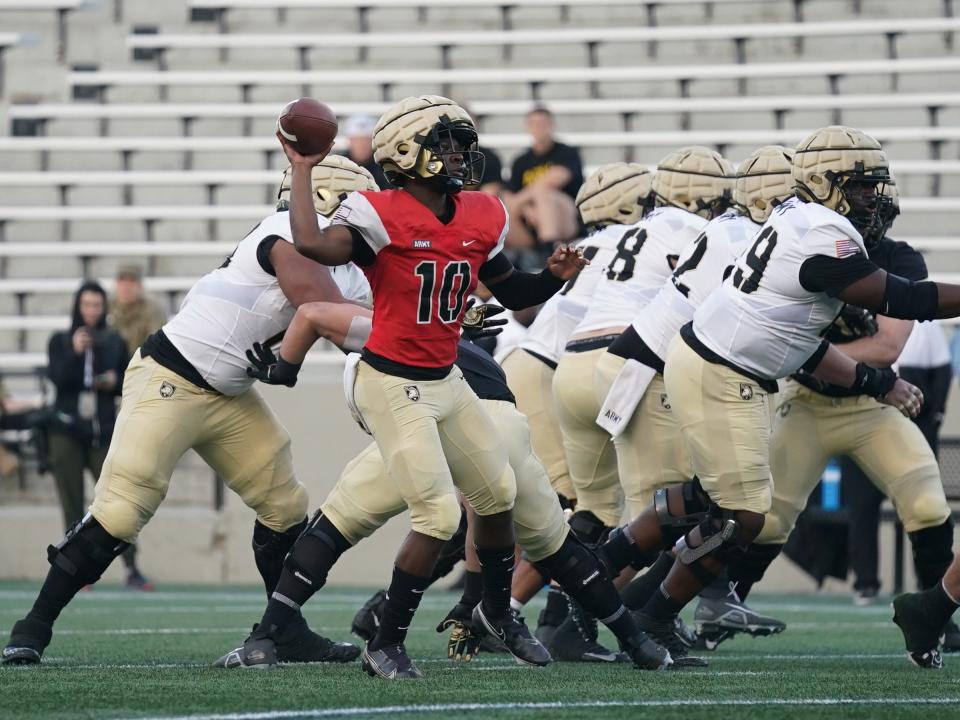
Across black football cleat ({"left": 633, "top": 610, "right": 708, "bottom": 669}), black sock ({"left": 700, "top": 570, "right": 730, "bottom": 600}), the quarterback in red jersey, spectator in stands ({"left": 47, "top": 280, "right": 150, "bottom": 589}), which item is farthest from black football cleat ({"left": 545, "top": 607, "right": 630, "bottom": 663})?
spectator in stands ({"left": 47, "top": 280, "right": 150, "bottom": 589})

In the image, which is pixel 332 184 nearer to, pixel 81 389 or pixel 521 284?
pixel 521 284

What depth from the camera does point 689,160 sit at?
627 centimetres

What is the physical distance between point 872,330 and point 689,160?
37.8 inches

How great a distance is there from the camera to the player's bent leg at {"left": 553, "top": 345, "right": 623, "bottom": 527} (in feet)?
20.0

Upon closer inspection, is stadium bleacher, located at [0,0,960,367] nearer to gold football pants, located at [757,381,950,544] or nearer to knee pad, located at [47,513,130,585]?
gold football pants, located at [757,381,950,544]

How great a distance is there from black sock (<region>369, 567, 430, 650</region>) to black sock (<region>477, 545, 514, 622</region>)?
1.19 feet

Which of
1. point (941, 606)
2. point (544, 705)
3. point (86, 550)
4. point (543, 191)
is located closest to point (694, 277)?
point (941, 606)

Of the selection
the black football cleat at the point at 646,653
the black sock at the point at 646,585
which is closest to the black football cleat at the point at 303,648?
the black football cleat at the point at 646,653

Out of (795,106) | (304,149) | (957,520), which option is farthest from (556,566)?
(795,106)

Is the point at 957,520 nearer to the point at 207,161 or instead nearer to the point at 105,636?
the point at 105,636

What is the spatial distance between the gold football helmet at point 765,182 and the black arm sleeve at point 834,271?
1.01m

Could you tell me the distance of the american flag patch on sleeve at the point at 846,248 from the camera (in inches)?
194

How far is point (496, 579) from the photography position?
204 inches

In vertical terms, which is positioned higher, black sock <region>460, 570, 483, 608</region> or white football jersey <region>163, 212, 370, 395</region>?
white football jersey <region>163, 212, 370, 395</region>
